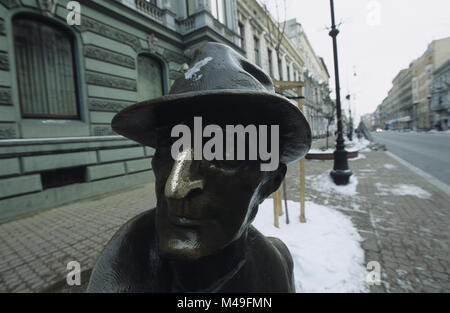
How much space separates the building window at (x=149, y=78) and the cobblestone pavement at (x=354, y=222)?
13.4ft

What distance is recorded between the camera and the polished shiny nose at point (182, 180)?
2.56ft

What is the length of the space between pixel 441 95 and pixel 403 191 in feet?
210

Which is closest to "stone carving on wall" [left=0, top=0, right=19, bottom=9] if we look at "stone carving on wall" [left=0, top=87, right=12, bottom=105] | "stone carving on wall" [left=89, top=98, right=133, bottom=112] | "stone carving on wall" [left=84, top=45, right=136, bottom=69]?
"stone carving on wall" [left=84, top=45, right=136, bottom=69]

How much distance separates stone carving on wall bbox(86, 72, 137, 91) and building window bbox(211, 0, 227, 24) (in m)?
6.46

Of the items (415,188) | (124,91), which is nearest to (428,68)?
(415,188)

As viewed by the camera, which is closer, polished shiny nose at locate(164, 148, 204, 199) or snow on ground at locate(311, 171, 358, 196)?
polished shiny nose at locate(164, 148, 204, 199)

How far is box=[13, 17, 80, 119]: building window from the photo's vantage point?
18.5 ft

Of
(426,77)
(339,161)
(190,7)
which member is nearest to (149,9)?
(190,7)

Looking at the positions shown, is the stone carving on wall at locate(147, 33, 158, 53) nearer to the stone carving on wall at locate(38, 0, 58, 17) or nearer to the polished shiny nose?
the stone carving on wall at locate(38, 0, 58, 17)

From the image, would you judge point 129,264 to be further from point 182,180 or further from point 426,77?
point 426,77

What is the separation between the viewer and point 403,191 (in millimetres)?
6023

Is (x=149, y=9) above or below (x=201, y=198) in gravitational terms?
above

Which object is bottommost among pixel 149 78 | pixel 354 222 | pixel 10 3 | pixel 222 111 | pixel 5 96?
pixel 354 222

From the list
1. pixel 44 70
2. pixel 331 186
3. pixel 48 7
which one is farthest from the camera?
pixel 331 186
